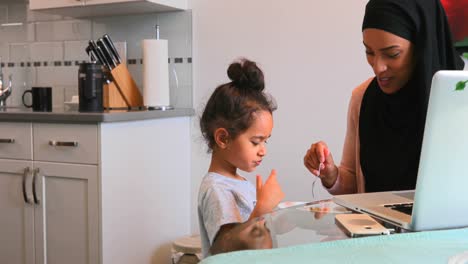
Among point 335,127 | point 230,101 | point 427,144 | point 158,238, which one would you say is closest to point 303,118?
point 335,127

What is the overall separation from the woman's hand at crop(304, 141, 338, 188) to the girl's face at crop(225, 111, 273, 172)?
17cm

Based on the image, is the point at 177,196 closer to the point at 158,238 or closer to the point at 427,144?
the point at 158,238

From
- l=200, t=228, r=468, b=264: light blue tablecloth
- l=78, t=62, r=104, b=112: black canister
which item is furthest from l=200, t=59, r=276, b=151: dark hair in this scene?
l=78, t=62, r=104, b=112: black canister

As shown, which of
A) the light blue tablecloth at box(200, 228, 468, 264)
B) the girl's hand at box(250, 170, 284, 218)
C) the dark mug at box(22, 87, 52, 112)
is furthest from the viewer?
the dark mug at box(22, 87, 52, 112)

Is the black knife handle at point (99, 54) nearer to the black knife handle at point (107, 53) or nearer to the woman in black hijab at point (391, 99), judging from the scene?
the black knife handle at point (107, 53)

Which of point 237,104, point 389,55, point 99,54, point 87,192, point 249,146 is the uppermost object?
point 99,54

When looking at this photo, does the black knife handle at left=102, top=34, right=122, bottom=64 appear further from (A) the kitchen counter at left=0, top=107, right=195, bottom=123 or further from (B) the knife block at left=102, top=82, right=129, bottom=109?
(A) the kitchen counter at left=0, top=107, right=195, bottom=123

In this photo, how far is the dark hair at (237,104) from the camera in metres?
1.40

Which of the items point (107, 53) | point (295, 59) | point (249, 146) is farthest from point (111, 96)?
point (249, 146)

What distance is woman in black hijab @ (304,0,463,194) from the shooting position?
1.39m

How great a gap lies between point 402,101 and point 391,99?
0.04 metres

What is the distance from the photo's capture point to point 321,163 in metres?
1.49

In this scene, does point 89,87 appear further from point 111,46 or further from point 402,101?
point 402,101

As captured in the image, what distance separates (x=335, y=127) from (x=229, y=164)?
110 centimetres
